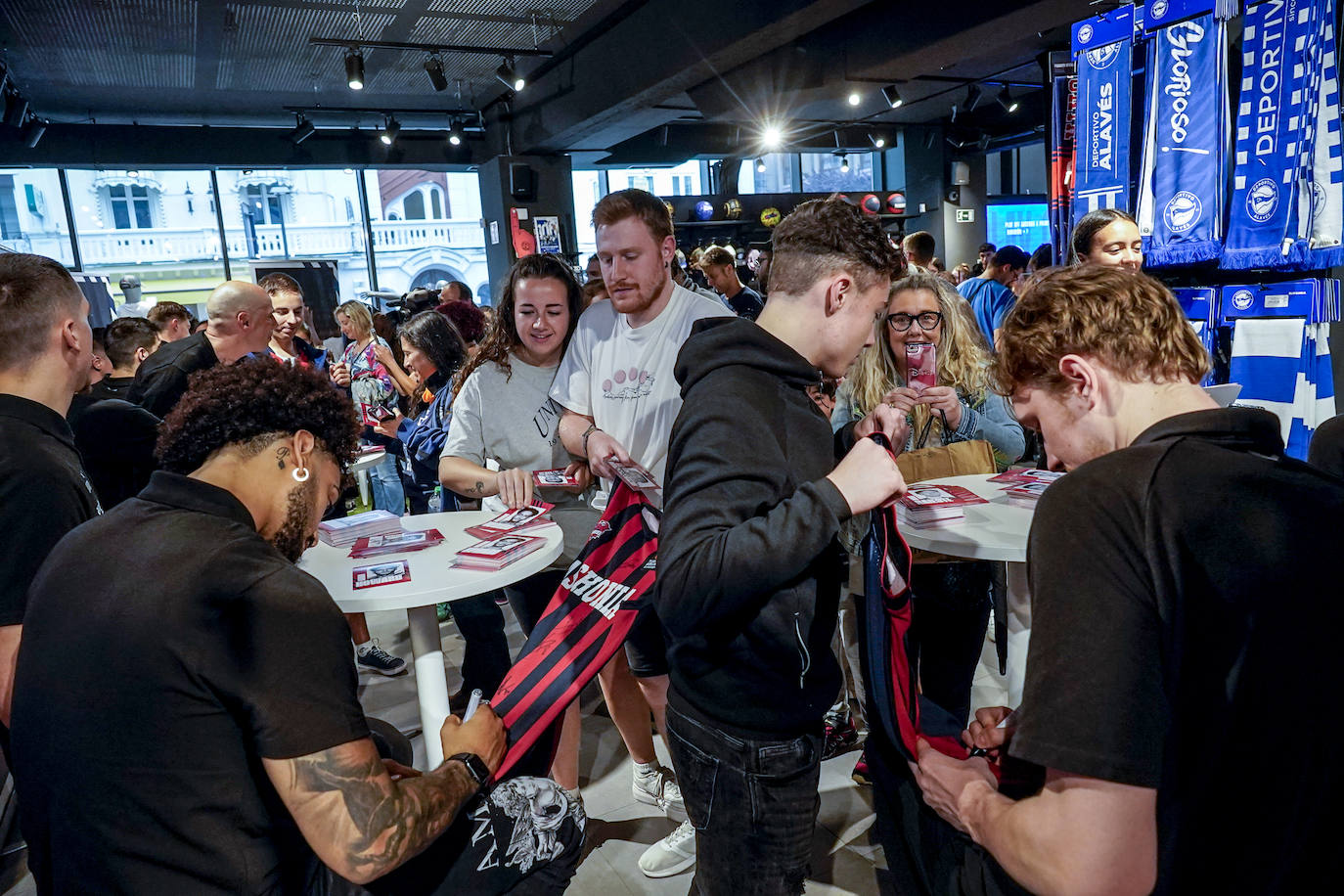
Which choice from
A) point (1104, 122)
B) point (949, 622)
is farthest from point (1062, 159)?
point (949, 622)

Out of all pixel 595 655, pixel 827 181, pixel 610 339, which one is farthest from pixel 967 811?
pixel 827 181

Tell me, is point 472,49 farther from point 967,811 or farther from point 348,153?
point 967,811

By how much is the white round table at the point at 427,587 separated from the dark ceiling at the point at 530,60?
5227 mm

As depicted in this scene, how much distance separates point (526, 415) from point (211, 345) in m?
1.68

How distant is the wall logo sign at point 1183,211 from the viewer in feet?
11.1

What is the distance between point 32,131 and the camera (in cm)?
891

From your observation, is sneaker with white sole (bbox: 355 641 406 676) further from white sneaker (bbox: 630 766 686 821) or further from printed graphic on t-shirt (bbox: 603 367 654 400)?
printed graphic on t-shirt (bbox: 603 367 654 400)

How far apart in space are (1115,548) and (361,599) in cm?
154

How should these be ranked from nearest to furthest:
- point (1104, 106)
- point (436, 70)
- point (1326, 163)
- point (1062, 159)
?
point (1326, 163) → point (1104, 106) → point (1062, 159) → point (436, 70)

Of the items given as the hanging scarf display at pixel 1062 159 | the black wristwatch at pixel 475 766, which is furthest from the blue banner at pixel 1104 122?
the black wristwatch at pixel 475 766

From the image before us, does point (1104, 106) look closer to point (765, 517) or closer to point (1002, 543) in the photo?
point (1002, 543)

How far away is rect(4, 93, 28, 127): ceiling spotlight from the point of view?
8227 mm

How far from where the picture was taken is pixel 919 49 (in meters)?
6.92

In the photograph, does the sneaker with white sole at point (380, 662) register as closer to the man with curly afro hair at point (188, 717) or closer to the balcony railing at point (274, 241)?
the man with curly afro hair at point (188, 717)
